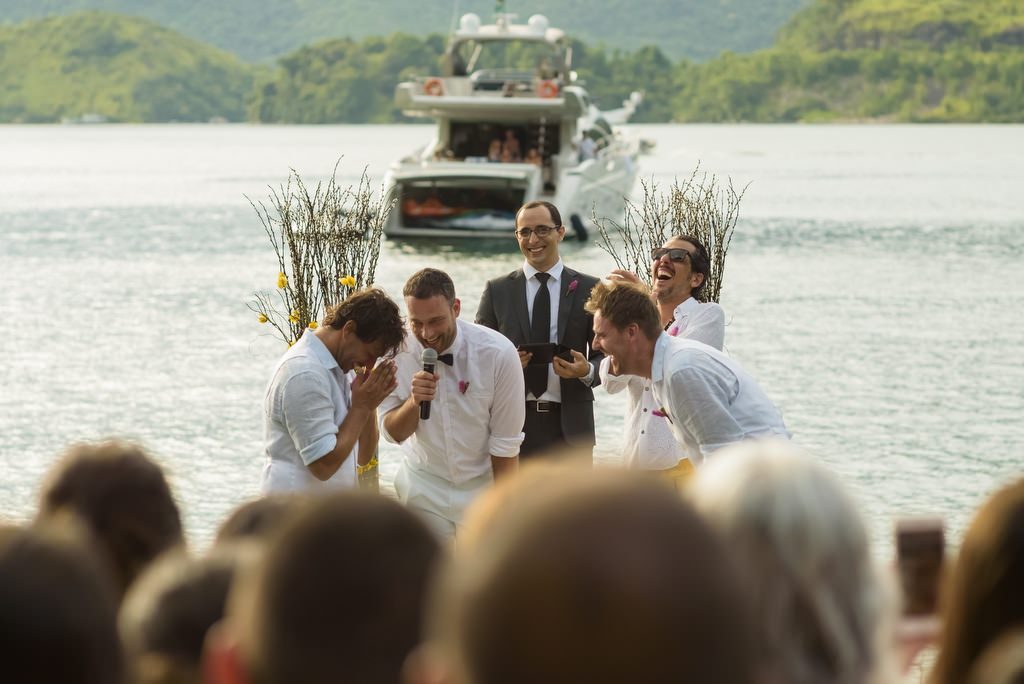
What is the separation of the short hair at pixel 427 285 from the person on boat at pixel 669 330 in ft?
2.84

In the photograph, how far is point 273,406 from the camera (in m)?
5.99

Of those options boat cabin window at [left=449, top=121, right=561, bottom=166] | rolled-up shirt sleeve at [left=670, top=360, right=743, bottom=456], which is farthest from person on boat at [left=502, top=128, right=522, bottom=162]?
rolled-up shirt sleeve at [left=670, top=360, right=743, bottom=456]

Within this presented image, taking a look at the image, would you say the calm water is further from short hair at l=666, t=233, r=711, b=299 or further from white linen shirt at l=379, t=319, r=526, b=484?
white linen shirt at l=379, t=319, r=526, b=484

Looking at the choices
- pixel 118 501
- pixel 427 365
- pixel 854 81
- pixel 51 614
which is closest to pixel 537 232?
pixel 427 365

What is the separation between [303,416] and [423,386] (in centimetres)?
77

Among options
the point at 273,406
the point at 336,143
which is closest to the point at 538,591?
the point at 273,406

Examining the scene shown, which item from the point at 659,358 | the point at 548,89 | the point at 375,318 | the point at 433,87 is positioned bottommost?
the point at 433,87

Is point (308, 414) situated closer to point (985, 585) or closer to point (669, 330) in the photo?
point (669, 330)

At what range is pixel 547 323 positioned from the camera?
8.00 meters

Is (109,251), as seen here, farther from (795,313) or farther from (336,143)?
(336,143)

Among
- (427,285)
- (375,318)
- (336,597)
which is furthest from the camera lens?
(427,285)

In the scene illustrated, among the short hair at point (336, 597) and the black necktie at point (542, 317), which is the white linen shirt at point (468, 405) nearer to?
the black necktie at point (542, 317)

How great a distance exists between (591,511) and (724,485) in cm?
81

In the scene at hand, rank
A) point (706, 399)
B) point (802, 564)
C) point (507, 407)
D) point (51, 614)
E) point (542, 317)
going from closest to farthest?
point (51, 614) < point (802, 564) < point (706, 399) < point (507, 407) < point (542, 317)
